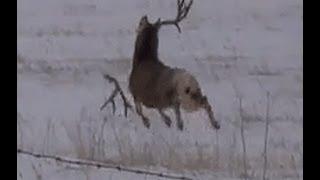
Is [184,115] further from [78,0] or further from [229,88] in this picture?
[78,0]

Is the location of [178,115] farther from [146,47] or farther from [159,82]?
[146,47]

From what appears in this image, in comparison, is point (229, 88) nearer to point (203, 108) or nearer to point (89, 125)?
point (203, 108)

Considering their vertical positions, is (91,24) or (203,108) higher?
(91,24)

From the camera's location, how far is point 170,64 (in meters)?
2.58

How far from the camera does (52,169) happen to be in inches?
104

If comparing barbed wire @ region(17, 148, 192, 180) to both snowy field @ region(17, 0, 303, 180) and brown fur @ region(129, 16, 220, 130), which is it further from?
brown fur @ region(129, 16, 220, 130)

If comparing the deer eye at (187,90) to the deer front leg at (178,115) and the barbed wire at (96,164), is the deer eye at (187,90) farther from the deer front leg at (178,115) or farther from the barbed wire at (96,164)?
the barbed wire at (96,164)

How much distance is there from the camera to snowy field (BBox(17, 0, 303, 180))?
253 cm

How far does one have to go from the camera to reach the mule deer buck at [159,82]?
2572mm

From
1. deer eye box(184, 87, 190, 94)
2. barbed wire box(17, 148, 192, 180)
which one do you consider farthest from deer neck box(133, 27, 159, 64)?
barbed wire box(17, 148, 192, 180)

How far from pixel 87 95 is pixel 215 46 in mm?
387

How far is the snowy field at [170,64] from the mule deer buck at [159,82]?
19mm
